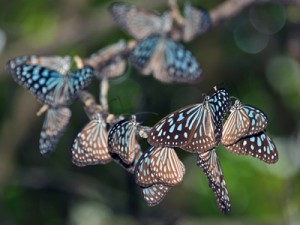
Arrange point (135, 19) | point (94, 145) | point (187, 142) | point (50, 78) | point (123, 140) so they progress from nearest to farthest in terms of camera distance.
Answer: point (187, 142) < point (123, 140) < point (94, 145) < point (50, 78) < point (135, 19)

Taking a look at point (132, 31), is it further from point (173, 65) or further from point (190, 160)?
point (190, 160)

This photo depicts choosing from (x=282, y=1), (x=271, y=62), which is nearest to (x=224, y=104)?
(x=282, y=1)

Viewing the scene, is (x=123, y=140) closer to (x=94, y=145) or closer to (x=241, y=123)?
(x=94, y=145)

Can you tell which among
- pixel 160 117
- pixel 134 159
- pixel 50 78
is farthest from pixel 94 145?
pixel 160 117

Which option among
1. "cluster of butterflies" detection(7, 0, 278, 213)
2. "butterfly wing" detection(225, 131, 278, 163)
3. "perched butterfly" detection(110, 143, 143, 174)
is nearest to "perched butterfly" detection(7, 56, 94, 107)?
"cluster of butterflies" detection(7, 0, 278, 213)

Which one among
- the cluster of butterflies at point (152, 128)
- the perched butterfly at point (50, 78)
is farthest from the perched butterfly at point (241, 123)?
the perched butterfly at point (50, 78)
